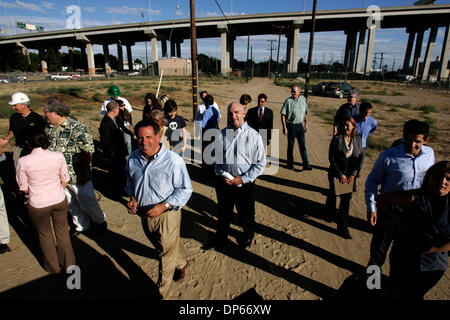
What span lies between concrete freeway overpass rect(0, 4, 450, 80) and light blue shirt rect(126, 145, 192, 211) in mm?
48091

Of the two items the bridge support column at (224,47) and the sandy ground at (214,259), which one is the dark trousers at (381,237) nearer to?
the sandy ground at (214,259)

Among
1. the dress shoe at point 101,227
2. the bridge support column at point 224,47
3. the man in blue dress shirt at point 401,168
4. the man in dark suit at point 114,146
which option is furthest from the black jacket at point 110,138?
the bridge support column at point 224,47

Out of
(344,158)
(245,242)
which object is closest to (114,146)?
(245,242)

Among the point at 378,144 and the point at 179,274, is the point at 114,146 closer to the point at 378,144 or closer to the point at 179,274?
the point at 179,274

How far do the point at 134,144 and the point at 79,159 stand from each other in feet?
8.79

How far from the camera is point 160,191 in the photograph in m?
2.53

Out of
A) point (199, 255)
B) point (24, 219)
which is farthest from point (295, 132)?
point (24, 219)

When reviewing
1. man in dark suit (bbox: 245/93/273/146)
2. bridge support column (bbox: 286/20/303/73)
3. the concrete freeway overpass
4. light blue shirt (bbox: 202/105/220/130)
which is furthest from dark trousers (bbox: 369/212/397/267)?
bridge support column (bbox: 286/20/303/73)

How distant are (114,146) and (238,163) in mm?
2839

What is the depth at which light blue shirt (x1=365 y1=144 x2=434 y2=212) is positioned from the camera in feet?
8.34

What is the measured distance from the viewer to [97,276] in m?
3.19

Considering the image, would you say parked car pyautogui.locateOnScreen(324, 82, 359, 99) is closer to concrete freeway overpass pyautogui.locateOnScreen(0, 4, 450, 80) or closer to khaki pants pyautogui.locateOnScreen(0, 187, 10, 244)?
khaki pants pyautogui.locateOnScreen(0, 187, 10, 244)

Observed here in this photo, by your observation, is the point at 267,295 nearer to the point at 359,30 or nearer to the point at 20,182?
the point at 20,182

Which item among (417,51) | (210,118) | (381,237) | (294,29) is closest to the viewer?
(381,237)
